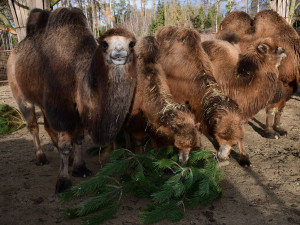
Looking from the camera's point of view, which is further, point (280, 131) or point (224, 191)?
point (280, 131)

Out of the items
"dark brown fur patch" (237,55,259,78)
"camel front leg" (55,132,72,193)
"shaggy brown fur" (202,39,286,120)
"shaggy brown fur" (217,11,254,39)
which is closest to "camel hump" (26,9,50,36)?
"camel front leg" (55,132,72,193)

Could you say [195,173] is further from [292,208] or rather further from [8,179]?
[8,179]

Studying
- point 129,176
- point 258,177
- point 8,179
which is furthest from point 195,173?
point 8,179

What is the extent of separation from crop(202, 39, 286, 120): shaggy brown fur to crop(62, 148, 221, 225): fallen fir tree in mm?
1839

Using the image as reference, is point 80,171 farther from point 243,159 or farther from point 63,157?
point 243,159

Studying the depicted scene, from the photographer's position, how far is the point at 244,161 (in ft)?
16.1

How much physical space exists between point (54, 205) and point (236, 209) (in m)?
2.42

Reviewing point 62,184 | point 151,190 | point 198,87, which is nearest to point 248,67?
point 198,87

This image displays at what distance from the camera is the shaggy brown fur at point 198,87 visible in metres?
4.19

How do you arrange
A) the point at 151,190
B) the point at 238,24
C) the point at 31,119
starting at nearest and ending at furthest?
the point at 151,190, the point at 31,119, the point at 238,24

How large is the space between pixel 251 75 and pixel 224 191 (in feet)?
8.07

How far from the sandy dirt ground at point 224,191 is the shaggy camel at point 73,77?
1.55ft

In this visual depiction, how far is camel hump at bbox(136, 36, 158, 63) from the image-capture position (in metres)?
4.84

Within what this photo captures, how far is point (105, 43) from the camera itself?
308 centimetres
